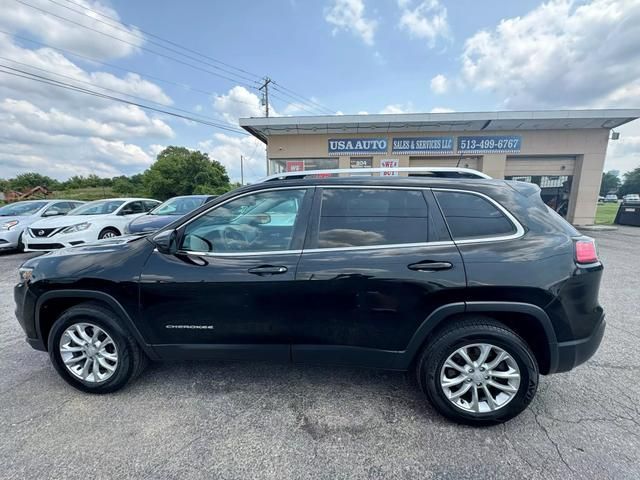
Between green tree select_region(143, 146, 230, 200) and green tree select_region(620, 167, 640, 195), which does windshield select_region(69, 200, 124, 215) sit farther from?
green tree select_region(620, 167, 640, 195)

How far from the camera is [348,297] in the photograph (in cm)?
206

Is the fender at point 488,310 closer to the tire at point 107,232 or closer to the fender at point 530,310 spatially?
the fender at point 530,310

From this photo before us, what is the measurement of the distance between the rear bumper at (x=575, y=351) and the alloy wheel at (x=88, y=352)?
11.1ft

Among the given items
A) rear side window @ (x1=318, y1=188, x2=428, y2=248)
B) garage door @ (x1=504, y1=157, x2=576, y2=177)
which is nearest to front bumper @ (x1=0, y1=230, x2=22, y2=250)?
rear side window @ (x1=318, y1=188, x2=428, y2=248)

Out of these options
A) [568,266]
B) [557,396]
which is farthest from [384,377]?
[568,266]

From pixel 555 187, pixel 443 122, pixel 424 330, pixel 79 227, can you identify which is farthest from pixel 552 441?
pixel 555 187

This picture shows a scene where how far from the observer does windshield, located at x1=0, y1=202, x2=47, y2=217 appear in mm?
8883

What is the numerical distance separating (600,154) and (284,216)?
1666cm

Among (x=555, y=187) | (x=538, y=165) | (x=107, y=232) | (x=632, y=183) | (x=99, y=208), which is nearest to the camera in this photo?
(x=107, y=232)

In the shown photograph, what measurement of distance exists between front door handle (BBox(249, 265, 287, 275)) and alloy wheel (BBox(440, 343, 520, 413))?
1.36 meters

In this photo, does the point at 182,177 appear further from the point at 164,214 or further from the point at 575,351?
the point at 575,351

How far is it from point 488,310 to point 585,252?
0.79m

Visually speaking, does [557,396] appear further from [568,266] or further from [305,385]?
[305,385]

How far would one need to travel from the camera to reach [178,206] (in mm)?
8352
